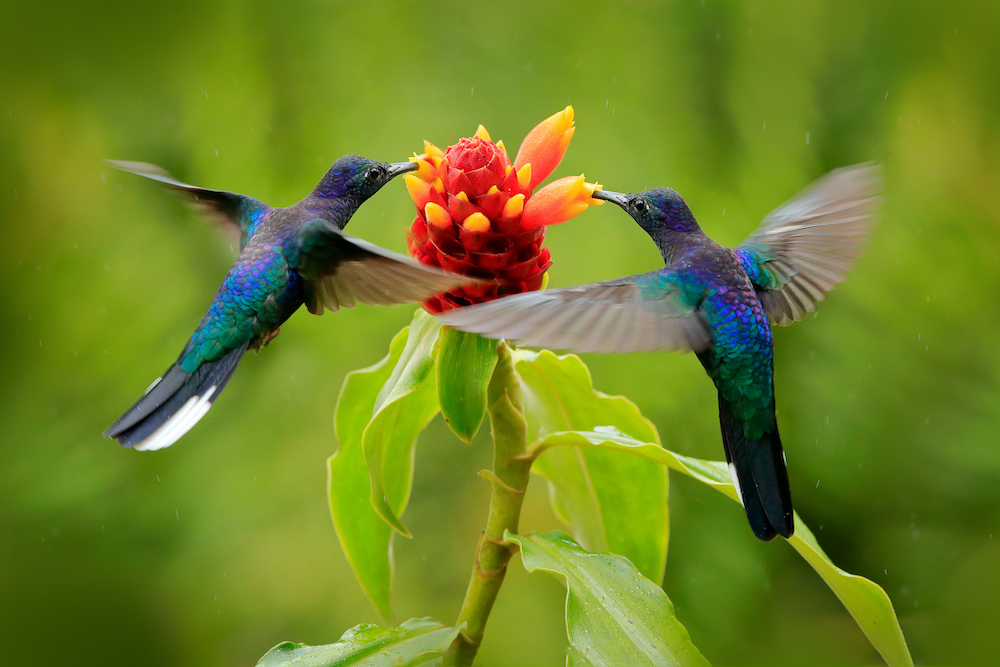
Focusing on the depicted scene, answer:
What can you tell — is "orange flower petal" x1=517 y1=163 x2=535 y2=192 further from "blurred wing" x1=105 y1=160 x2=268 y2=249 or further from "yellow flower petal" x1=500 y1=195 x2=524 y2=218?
"blurred wing" x1=105 y1=160 x2=268 y2=249

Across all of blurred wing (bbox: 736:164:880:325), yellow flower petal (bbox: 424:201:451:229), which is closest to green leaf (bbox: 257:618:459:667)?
yellow flower petal (bbox: 424:201:451:229)

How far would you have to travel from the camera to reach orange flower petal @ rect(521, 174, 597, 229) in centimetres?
82

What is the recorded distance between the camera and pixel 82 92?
7.36ft

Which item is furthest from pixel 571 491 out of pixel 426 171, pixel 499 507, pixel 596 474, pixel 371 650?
pixel 426 171

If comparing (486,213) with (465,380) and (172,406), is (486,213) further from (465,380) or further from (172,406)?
(172,406)

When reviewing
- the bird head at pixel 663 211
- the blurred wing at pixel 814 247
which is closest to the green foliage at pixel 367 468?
the bird head at pixel 663 211

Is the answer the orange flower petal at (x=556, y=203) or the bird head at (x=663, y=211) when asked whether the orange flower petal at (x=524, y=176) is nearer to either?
the orange flower petal at (x=556, y=203)

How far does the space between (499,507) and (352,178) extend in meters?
0.47

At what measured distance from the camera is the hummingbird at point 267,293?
91cm

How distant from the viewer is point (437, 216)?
835 millimetres

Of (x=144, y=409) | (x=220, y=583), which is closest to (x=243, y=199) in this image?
(x=144, y=409)

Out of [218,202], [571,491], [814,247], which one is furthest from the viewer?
[571,491]

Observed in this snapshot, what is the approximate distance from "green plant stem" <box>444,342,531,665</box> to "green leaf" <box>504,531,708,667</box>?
0.14ft

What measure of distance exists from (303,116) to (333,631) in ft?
4.72
